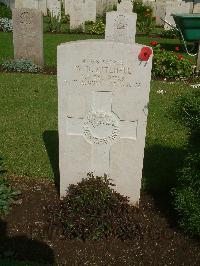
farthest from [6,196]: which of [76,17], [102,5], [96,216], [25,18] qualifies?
[102,5]

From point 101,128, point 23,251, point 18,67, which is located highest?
point 101,128

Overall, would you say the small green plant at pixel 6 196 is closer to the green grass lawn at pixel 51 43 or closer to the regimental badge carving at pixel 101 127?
the regimental badge carving at pixel 101 127

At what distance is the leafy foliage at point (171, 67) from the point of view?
967 centimetres

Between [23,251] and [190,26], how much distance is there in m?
10.3

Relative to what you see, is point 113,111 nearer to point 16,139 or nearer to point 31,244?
point 31,244

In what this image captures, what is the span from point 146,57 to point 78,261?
1.86 metres

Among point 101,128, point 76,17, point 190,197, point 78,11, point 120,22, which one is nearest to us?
point 190,197

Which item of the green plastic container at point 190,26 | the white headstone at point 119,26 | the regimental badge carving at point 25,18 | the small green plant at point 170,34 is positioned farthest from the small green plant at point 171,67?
the small green plant at point 170,34

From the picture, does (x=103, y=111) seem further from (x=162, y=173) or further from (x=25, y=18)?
(x=25, y=18)

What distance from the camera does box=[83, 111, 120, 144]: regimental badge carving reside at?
3.62 m

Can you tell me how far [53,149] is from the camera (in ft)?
18.2

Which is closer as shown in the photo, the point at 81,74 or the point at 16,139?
the point at 81,74

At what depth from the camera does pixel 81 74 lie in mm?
3449

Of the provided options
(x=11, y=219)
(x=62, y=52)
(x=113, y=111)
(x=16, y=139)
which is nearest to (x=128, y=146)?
(x=113, y=111)
